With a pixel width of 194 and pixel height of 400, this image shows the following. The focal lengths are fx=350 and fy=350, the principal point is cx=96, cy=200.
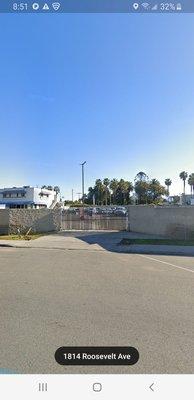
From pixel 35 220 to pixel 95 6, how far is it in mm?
19412

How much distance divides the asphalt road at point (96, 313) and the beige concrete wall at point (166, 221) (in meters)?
8.62

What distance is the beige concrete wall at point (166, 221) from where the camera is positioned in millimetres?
17953

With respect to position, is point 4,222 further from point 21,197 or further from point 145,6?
point 21,197

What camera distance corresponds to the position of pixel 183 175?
114750 millimetres

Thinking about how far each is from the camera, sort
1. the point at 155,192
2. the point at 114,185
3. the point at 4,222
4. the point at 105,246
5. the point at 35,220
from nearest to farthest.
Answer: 1. the point at 105,246
2. the point at 35,220
3. the point at 4,222
4. the point at 155,192
5. the point at 114,185

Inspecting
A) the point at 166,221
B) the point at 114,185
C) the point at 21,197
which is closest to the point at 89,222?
the point at 166,221

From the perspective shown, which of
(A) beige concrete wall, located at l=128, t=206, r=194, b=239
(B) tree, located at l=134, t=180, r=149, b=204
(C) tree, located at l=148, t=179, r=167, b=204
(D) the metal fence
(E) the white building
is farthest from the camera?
(B) tree, located at l=134, t=180, r=149, b=204

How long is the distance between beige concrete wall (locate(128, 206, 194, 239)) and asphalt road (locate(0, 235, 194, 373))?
340 inches

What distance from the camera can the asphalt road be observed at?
337 cm

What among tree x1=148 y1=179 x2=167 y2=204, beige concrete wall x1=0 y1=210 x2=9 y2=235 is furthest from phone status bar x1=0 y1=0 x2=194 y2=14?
tree x1=148 y1=179 x2=167 y2=204

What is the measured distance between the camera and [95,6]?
10.9 feet

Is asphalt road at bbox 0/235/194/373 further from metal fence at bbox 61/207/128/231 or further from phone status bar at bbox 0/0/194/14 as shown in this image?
metal fence at bbox 61/207/128/231

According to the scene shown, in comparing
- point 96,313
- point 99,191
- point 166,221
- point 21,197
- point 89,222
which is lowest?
point 96,313
